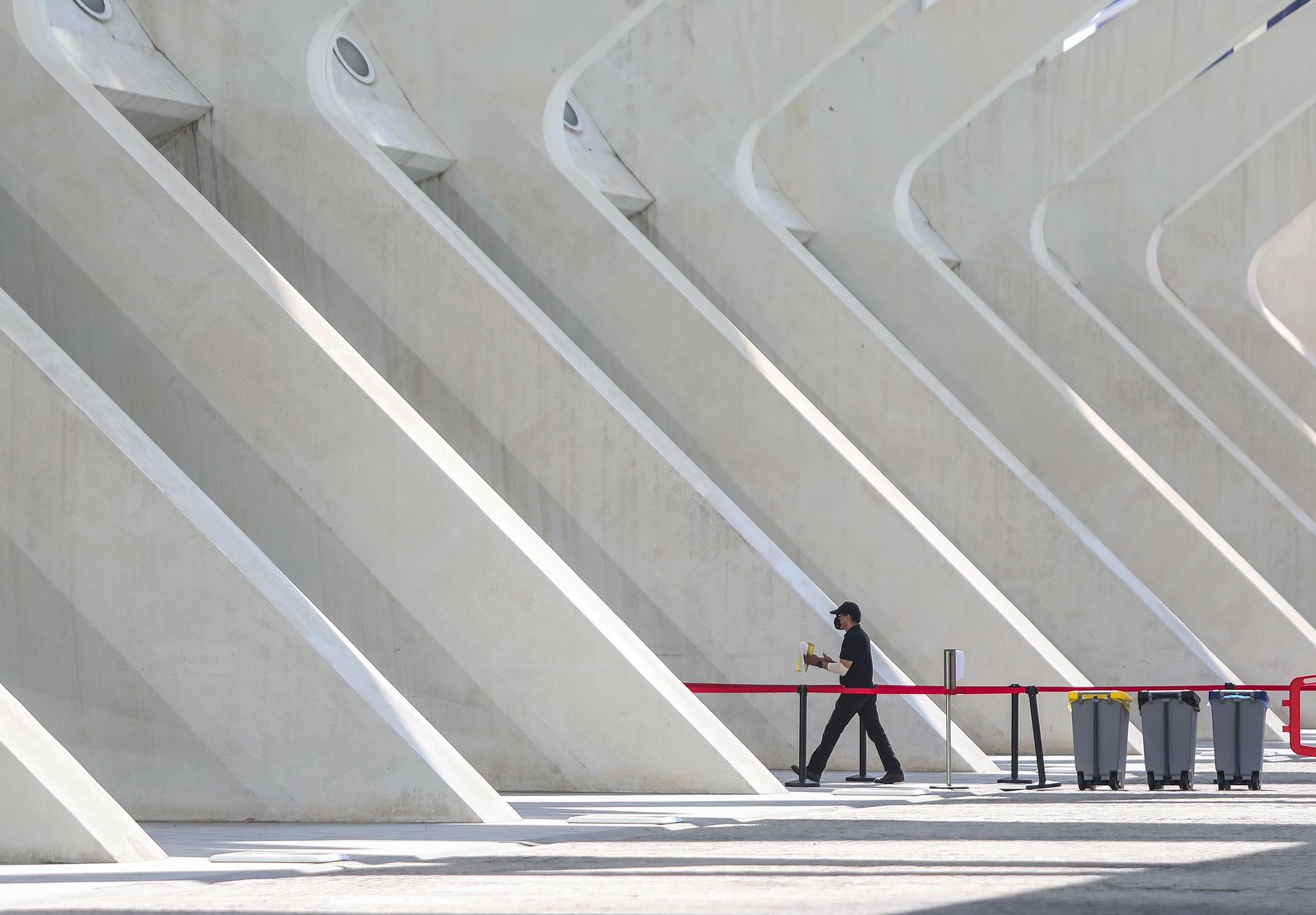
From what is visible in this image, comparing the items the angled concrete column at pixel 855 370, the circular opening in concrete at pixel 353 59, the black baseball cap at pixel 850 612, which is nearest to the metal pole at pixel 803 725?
the black baseball cap at pixel 850 612

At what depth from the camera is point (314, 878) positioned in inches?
309

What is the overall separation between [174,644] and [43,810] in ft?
7.24

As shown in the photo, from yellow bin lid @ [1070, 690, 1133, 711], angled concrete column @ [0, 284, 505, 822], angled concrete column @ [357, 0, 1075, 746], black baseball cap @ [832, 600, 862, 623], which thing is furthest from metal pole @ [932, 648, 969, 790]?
angled concrete column @ [0, 284, 505, 822]

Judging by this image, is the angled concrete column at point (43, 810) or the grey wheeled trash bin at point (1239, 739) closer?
the angled concrete column at point (43, 810)

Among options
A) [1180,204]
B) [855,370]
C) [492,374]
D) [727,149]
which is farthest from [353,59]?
[1180,204]

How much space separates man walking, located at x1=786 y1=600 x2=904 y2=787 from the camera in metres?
13.7

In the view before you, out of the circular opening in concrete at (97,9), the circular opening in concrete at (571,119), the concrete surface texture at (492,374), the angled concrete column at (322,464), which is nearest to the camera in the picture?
A: the angled concrete column at (322,464)

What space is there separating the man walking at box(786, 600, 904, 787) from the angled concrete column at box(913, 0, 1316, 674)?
11.2m

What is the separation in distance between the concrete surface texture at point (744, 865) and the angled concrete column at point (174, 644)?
0.95ft

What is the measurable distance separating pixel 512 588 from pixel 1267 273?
22522 mm

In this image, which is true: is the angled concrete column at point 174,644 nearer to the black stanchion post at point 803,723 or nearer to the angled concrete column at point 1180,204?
the black stanchion post at point 803,723

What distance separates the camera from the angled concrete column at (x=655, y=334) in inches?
658

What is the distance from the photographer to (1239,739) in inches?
544

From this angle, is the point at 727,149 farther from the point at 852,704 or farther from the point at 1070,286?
the point at 852,704
